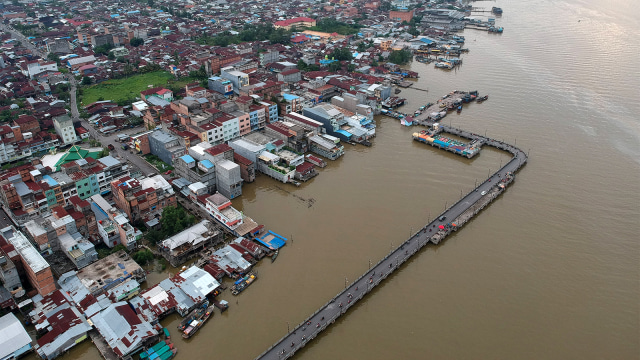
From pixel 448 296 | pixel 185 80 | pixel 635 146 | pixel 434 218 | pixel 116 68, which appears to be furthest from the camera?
pixel 116 68

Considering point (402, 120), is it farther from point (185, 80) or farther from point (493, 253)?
point (185, 80)

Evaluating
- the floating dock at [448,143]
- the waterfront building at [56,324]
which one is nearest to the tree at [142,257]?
the waterfront building at [56,324]

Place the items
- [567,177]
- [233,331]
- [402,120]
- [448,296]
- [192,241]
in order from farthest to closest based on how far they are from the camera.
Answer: [402,120] → [567,177] → [192,241] → [448,296] → [233,331]

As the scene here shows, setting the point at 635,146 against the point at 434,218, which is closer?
the point at 434,218

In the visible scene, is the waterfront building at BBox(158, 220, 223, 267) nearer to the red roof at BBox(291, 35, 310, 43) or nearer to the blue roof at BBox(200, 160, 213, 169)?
the blue roof at BBox(200, 160, 213, 169)

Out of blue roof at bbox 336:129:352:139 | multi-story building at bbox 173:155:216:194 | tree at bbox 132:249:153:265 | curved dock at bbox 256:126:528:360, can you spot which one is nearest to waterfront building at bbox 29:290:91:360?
tree at bbox 132:249:153:265

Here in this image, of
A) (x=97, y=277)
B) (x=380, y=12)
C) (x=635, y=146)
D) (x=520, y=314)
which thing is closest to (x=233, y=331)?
(x=97, y=277)

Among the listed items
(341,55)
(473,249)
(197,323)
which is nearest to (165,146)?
(197,323)
